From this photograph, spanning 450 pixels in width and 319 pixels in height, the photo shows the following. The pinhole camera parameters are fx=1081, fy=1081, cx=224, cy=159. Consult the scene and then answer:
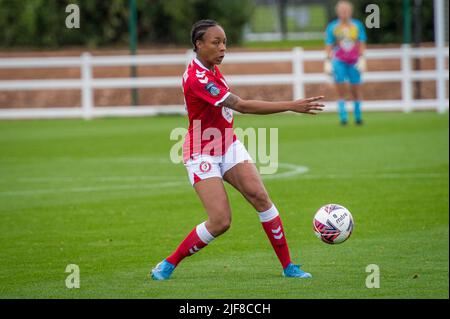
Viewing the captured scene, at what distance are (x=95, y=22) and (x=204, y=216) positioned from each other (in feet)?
80.9

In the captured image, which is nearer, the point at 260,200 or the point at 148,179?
the point at 260,200

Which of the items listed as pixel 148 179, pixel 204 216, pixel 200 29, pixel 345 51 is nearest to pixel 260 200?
pixel 200 29

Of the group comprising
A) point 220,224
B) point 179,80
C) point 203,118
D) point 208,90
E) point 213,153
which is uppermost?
point 208,90

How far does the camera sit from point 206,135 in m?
8.87

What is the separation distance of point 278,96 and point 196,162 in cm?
2144

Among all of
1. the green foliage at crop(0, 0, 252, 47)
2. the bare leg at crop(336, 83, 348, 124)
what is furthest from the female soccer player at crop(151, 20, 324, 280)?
the green foliage at crop(0, 0, 252, 47)

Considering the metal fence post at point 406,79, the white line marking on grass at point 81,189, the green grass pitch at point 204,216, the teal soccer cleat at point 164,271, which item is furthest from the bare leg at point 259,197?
the metal fence post at point 406,79

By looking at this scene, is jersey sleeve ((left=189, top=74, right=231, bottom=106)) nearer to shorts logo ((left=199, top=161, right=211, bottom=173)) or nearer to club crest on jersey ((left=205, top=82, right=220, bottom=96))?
club crest on jersey ((left=205, top=82, right=220, bottom=96))

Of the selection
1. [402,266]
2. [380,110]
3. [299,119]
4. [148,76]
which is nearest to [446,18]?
[380,110]

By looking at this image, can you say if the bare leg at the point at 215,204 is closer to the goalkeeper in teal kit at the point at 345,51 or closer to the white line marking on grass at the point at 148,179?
the white line marking on grass at the point at 148,179

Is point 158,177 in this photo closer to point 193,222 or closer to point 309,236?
point 193,222

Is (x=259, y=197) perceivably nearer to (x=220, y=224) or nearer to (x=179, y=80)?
(x=220, y=224)

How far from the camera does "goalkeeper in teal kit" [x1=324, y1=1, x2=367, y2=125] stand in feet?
75.9

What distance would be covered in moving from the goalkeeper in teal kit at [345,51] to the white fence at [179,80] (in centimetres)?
411
